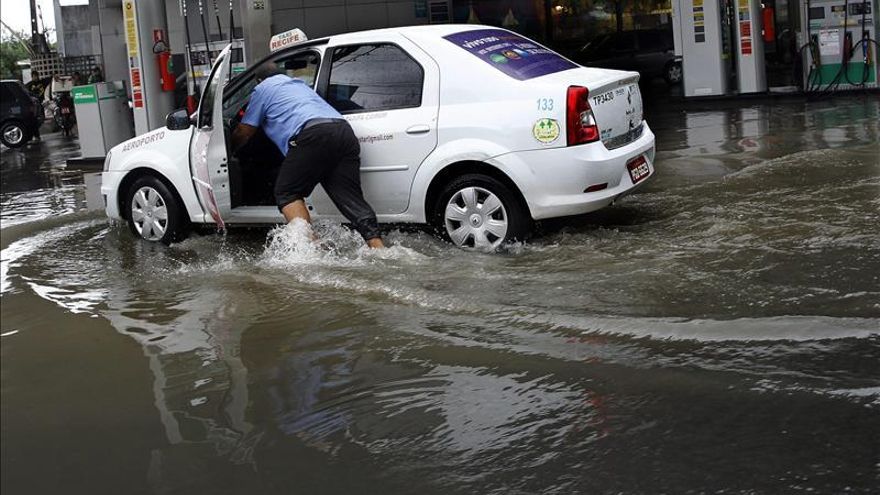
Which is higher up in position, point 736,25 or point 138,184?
point 736,25

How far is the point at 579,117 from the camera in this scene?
6.88m

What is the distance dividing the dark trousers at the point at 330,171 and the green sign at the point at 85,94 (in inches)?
373

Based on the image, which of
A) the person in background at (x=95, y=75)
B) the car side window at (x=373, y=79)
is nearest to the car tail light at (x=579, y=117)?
the car side window at (x=373, y=79)

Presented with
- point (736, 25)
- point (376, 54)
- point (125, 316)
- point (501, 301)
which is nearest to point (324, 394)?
point (501, 301)

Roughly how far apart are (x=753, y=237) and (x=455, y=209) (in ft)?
6.54

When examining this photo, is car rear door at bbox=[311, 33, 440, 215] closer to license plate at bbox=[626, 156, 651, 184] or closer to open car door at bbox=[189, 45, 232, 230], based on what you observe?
open car door at bbox=[189, 45, 232, 230]

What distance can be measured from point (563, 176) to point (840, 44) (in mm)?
11735

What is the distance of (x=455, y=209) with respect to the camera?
7.22 m

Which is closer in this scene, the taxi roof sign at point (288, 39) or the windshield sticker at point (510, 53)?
the windshield sticker at point (510, 53)

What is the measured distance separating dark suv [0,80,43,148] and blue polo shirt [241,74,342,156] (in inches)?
630

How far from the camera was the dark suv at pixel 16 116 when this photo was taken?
21.8m

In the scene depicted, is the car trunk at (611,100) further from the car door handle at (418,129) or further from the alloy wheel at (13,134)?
the alloy wheel at (13,134)

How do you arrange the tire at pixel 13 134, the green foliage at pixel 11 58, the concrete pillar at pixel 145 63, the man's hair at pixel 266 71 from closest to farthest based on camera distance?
the man's hair at pixel 266 71
the concrete pillar at pixel 145 63
the tire at pixel 13 134
the green foliage at pixel 11 58

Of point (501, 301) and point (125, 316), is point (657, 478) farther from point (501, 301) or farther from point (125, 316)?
point (125, 316)
